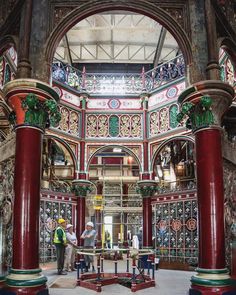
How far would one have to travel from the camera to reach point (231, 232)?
7.06 metres

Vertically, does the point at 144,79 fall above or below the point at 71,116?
above

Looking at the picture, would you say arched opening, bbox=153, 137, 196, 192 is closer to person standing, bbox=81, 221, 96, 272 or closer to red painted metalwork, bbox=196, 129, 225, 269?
person standing, bbox=81, 221, 96, 272

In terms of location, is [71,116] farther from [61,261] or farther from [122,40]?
[122,40]

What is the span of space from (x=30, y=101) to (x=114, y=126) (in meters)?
8.85

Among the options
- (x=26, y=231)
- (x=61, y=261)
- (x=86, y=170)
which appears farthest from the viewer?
(x=86, y=170)

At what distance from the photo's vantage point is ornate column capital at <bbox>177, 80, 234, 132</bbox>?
6.68m

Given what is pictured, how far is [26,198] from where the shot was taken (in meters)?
6.33

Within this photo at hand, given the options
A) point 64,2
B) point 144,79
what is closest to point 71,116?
point 144,79

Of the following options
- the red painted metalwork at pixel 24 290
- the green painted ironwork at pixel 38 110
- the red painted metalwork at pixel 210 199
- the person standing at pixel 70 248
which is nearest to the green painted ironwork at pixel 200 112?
the red painted metalwork at pixel 210 199

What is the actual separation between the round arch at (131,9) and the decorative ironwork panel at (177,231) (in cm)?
693

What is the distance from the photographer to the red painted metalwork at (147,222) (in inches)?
561

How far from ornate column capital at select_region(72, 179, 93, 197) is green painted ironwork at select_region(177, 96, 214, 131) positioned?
798cm

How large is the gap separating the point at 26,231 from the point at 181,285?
4197 millimetres

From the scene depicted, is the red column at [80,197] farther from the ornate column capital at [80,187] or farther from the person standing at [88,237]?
the person standing at [88,237]
